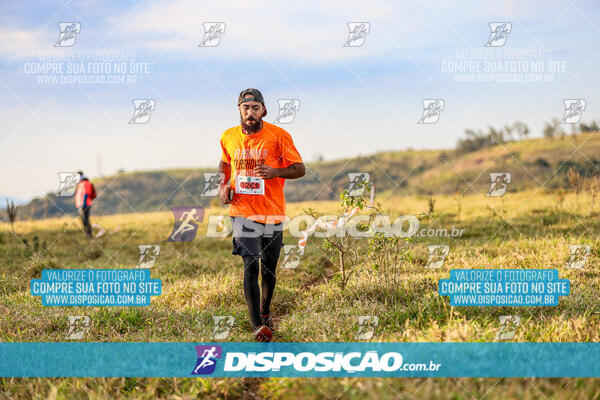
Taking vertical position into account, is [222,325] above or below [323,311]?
below

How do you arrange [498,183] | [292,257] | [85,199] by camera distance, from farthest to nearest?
[85,199], [498,183], [292,257]

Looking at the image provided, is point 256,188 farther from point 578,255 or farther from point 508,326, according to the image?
point 578,255

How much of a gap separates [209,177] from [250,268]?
2821mm

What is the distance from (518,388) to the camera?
3.52 meters

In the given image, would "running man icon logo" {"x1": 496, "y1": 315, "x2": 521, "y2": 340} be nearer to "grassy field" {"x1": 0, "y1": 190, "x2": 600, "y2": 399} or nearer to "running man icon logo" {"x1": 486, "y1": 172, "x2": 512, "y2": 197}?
"grassy field" {"x1": 0, "y1": 190, "x2": 600, "y2": 399}

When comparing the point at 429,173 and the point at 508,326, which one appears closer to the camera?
the point at 508,326

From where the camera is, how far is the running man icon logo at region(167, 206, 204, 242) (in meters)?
10.7

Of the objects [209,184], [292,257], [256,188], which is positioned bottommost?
[292,257]

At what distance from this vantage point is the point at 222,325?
213 inches

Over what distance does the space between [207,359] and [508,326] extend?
301 cm

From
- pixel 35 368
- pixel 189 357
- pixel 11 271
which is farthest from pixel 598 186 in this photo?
pixel 11 271

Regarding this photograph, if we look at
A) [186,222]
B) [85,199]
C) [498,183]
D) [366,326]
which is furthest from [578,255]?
[85,199]

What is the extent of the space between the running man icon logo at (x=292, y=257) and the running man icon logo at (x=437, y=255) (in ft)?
7.11

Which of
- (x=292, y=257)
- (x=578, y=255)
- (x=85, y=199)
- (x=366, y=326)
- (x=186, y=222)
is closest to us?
(x=366, y=326)
